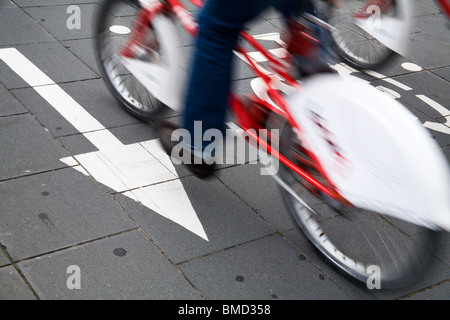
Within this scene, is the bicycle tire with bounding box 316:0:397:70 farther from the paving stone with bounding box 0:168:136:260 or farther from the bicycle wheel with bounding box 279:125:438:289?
the paving stone with bounding box 0:168:136:260

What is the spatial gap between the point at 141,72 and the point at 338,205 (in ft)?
4.82

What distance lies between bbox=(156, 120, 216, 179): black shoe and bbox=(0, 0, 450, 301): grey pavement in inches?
10.4

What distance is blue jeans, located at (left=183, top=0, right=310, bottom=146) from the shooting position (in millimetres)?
2668

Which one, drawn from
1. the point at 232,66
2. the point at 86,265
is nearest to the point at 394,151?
the point at 232,66

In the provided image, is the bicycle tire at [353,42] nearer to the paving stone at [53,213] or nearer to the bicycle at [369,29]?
the bicycle at [369,29]

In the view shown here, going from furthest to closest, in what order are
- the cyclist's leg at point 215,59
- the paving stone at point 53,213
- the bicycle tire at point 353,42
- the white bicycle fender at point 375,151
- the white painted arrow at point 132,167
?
the bicycle tire at point 353,42 < the white painted arrow at point 132,167 < the paving stone at point 53,213 < the cyclist's leg at point 215,59 < the white bicycle fender at point 375,151

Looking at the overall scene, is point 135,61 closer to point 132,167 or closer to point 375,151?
point 132,167

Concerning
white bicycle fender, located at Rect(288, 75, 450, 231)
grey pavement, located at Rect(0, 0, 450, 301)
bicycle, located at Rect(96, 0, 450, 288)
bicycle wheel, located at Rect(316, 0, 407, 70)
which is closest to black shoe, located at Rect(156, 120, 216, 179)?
bicycle, located at Rect(96, 0, 450, 288)

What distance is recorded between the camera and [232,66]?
113 inches

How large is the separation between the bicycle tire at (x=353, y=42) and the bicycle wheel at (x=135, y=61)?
5.48 ft

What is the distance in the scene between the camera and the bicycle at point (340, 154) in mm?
2453

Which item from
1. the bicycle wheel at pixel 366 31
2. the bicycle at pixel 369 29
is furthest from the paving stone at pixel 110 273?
the bicycle wheel at pixel 366 31

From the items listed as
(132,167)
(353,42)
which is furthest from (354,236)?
(353,42)
